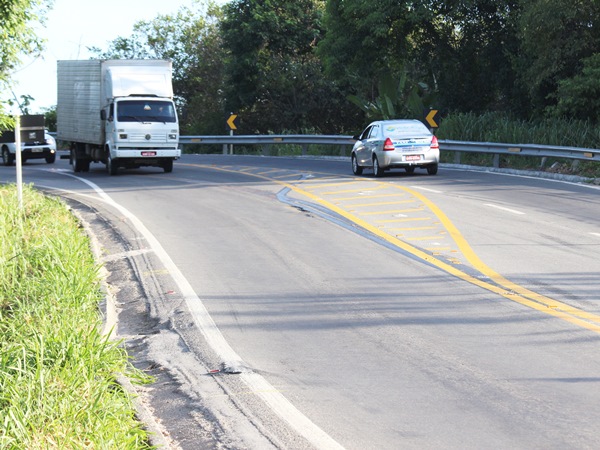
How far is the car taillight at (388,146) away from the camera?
81.7 feet

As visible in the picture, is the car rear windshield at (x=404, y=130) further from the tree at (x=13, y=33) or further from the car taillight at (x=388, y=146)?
the tree at (x=13, y=33)

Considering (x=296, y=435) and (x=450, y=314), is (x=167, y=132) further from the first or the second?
(x=296, y=435)

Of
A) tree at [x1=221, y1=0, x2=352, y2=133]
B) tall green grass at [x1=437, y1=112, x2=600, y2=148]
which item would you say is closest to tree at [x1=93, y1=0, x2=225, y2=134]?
tree at [x1=221, y1=0, x2=352, y2=133]

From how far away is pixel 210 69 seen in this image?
64.9 m

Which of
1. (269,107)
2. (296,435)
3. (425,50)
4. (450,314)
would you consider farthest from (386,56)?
(296,435)

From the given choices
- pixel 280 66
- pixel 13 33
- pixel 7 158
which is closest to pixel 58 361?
pixel 13 33

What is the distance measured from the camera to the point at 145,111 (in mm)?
28516

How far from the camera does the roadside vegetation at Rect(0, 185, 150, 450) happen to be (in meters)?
5.73

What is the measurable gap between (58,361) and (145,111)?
22181 mm

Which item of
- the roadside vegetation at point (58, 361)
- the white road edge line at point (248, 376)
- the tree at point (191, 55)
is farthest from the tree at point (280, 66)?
the roadside vegetation at point (58, 361)

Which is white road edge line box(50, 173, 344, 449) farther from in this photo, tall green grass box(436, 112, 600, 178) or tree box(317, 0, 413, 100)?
tree box(317, 0, 413, 100)

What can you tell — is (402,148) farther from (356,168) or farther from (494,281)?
(494,281)

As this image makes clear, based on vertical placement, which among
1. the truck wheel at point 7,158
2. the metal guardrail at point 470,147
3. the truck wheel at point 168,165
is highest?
the metal guardrail at point 470,147

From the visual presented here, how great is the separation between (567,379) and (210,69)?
2338 inches
